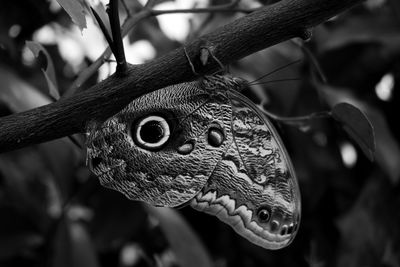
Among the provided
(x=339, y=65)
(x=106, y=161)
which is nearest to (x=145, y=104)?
(x=106, y=161)

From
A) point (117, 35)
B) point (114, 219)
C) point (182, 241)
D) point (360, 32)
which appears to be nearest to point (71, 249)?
point (114, 219)

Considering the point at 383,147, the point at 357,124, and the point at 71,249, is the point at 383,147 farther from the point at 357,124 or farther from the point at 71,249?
the point at 71,249

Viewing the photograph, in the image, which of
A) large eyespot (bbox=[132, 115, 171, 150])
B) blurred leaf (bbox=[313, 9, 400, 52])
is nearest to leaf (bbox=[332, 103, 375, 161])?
large eyespot (bbox=[132, 115, 171, 150])

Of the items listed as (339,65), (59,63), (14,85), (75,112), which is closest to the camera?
(75,112)

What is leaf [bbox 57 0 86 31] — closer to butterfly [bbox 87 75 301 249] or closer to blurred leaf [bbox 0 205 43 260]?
butterfly [bbox 87 75 301 249]

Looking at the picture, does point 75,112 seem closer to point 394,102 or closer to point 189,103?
point 189,103
